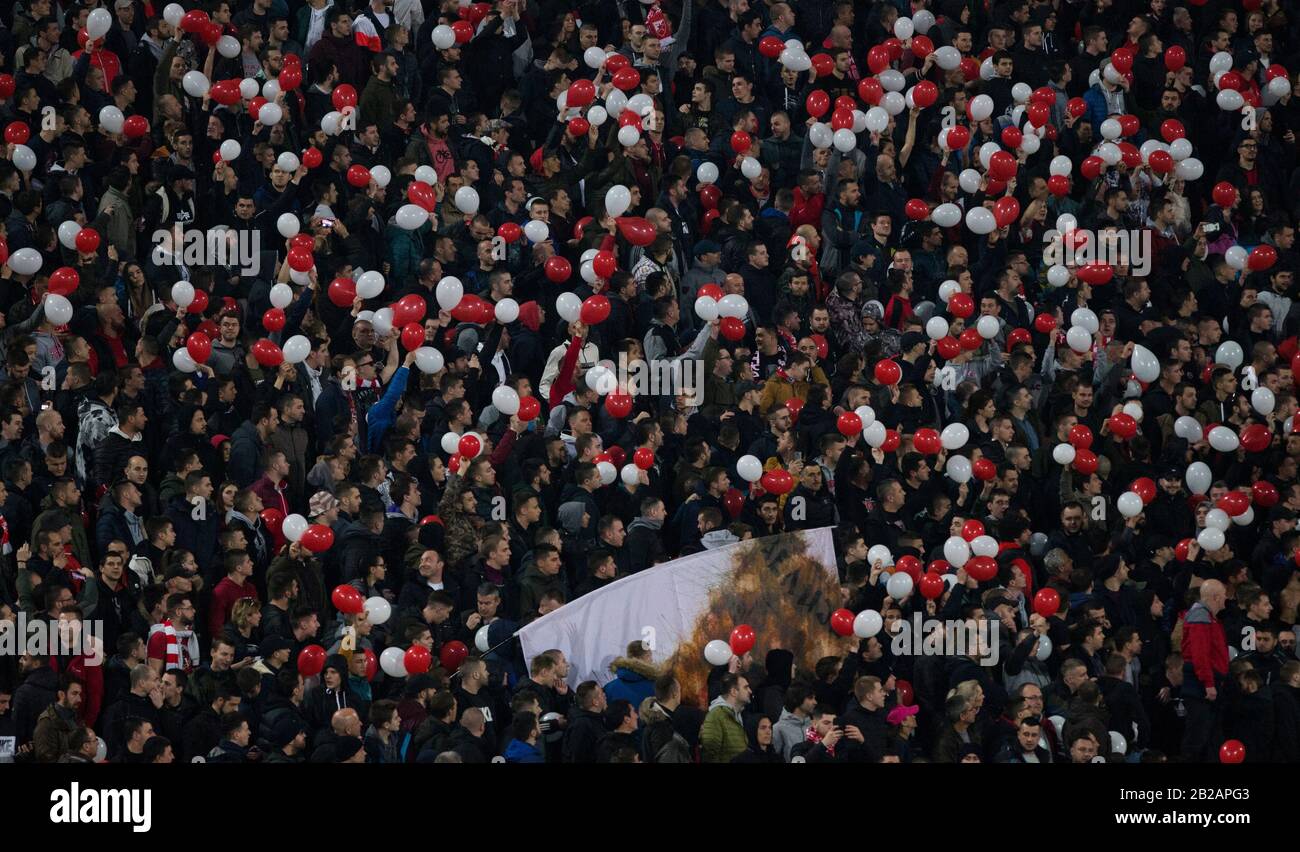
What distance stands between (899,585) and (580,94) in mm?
4232

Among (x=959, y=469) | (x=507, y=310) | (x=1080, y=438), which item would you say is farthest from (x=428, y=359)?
(x=1080, y=438)

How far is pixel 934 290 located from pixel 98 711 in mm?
5889

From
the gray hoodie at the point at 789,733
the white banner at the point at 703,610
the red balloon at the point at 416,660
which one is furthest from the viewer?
the white banner at the point at 703,610

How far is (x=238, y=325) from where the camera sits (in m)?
12.3

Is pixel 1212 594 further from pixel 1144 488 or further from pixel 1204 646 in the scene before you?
pixel 1144 488

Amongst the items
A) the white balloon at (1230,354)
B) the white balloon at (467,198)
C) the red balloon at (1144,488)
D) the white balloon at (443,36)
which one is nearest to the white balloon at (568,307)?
the white balloon at (467,198)

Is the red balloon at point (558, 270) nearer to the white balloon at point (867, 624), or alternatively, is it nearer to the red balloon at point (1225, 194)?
the white balloon at point (867, 624)

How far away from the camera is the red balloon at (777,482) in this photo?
11938 millimetres

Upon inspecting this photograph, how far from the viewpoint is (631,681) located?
1068cm

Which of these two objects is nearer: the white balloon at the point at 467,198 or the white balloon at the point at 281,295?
the white balloon at the point at 281,295

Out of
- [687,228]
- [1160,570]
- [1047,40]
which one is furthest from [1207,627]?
[1047,40]

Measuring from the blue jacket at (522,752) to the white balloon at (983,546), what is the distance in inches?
111

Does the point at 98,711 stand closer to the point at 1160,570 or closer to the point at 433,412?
the point at 433,412

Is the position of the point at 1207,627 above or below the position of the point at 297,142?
below
